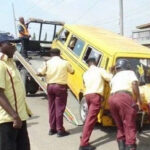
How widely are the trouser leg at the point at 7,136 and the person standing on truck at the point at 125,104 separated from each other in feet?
7.99

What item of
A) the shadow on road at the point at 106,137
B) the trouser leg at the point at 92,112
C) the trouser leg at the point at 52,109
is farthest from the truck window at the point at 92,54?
the shadow on road at the point at 106,137

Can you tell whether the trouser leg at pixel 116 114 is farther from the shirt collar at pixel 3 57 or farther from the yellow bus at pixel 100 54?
the shirt collar at pixel 3 57

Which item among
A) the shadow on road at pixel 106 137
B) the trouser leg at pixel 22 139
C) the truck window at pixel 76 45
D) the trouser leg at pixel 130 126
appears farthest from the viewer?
the truck window at pixel 76 45

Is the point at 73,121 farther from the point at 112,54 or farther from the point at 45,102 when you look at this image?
the point at 45,102

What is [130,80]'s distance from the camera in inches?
267

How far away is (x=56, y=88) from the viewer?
328 inches

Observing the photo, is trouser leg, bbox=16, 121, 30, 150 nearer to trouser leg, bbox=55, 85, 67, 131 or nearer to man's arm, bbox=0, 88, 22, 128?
man's arm, bbox=0, 88, 22, 128

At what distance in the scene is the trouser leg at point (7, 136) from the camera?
454 centimetres

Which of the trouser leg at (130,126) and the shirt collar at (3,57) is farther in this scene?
the trouser leg at (130,126)

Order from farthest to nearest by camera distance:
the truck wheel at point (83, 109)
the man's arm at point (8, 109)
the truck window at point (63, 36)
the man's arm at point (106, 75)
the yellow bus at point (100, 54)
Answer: the truck window at point (63, 36) → the truck wheel at point (83, 109) → the yellow bus at point (100, 54) → the man's arm at point (106, 75) → the man's arm at point (8, 109)

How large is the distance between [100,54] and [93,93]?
1.46 meters

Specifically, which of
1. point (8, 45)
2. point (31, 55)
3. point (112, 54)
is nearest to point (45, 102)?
point (31, 55)

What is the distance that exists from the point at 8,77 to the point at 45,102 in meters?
7.71

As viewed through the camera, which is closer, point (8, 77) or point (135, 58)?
point (8, 77)
